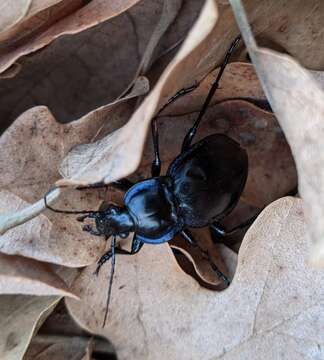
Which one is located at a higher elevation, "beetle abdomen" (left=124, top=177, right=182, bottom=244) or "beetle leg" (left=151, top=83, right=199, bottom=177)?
"beetle leg" (left=151, top=83, right=199, bottom=177)

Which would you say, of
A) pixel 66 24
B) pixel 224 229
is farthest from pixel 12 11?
pixel 224 229

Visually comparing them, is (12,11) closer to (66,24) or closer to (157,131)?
(66,24)

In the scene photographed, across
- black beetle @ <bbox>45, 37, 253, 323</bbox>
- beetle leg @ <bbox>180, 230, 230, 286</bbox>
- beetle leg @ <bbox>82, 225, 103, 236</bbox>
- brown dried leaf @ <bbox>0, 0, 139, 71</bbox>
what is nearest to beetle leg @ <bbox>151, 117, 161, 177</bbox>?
black beetle @ <bbox>45, 37, 253, 323</bbox>

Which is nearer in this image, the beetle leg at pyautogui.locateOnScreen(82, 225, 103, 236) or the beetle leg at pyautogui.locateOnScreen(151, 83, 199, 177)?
the beetle leg at pyautogui.locateOnScreen(151, 83, 199, 177)

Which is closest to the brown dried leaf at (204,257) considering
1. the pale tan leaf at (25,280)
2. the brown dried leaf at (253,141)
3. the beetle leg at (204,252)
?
the beetle leg at (204,252)

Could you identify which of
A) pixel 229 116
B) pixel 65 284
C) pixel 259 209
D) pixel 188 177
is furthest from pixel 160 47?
pixel 65 284

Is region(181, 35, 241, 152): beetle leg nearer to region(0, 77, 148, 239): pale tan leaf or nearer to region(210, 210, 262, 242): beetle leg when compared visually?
region(0, 77, 148, 239): pale tan leaf

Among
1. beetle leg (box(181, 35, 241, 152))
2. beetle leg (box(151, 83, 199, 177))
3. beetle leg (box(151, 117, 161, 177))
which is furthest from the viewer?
beetle leg (box(151, 117, 161, 177))

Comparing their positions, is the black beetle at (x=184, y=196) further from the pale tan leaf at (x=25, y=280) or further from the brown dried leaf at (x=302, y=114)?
the brown dried leaf at (x=302, y=114)
